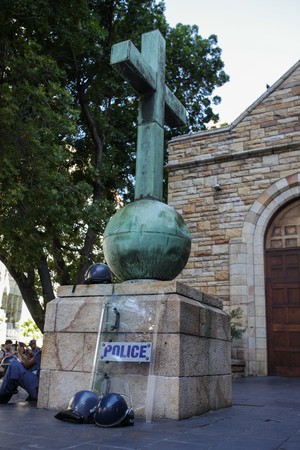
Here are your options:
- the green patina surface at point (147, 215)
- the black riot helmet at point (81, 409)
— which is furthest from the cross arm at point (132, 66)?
the black riot helmet at point (81, 409)

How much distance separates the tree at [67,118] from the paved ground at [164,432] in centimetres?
617

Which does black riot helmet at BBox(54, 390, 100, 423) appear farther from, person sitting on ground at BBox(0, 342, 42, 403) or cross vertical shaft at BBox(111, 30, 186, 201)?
cross vertical shaft at BBox(111, 30, 186, 201)

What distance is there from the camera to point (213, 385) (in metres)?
5.04

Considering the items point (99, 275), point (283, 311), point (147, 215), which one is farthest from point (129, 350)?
point (283, 311)

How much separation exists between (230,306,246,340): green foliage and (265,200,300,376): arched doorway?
675 millimetres

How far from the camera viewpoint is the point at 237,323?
1116cm

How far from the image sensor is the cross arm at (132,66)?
4.96 meters

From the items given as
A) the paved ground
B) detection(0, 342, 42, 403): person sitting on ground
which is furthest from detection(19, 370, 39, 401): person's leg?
the paved ground

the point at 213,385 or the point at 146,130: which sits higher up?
the point at 146,130

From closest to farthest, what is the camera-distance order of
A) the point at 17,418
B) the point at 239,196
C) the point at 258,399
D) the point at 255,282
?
the point at 17,418
the point at 258,399
the point at 255,282
the point at 239,196

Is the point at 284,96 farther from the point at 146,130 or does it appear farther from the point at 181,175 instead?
the point at 146,130

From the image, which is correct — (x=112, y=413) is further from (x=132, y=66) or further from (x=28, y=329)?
(x=28, y=329)

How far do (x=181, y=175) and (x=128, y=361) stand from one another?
9.26 meters

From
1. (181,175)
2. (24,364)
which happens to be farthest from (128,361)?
(181,175)
